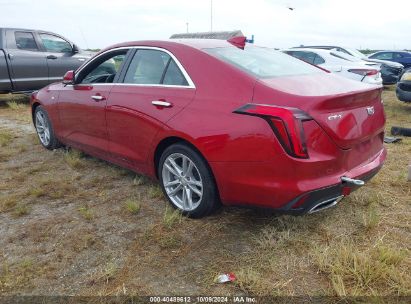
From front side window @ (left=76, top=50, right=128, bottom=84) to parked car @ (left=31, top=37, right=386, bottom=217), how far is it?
0.20 feet

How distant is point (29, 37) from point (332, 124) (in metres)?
8.98

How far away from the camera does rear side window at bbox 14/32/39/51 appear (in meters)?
9.27

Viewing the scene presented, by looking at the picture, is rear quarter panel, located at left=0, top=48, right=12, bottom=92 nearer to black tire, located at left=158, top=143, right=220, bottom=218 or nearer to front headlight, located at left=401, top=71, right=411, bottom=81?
black tire, located at left=158, top=143, right=220, bottom=218

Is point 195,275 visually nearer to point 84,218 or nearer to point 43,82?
point 84,218

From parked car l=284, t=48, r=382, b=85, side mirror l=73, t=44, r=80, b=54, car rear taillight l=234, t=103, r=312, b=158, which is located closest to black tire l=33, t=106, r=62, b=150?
car rear taillight l=234, t=103, r=312, b=158

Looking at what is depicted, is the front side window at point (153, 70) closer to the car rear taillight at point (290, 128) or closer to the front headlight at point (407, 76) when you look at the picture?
the car rear taillight at point (290, 128)

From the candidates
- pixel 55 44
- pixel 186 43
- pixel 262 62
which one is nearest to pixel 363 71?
pixel 262 62

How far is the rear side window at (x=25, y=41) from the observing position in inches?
365

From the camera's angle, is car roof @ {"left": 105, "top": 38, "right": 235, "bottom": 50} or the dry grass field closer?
the dry grass field

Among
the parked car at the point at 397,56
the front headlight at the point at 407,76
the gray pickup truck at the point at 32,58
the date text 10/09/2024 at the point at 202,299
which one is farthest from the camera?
the parked car at the point at 397,56

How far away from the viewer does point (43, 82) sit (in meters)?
9.68

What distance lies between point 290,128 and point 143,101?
150 centimetres

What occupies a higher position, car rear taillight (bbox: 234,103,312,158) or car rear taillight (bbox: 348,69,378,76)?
car rear taillight (bbox: 234,103,312,158)

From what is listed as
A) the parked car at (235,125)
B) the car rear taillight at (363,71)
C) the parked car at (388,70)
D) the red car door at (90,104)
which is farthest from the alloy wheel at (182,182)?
the parked car at (388,70)
